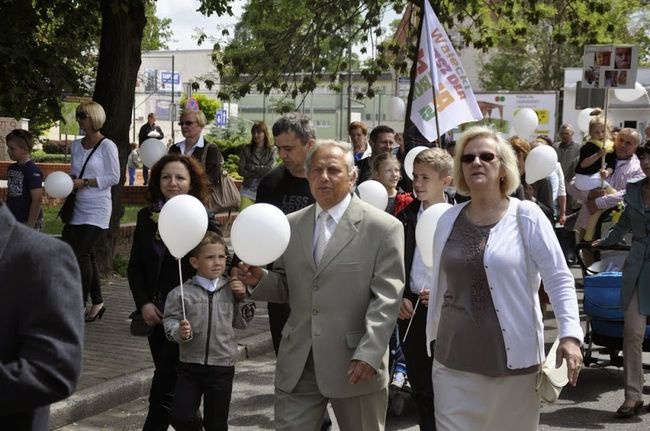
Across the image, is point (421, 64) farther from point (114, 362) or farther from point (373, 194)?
point (114, 362)

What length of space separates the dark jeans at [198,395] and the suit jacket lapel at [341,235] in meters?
1.05

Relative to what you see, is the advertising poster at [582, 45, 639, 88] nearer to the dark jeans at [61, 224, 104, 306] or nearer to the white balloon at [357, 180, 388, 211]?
the white balloon at [357, 180, 388, 211]

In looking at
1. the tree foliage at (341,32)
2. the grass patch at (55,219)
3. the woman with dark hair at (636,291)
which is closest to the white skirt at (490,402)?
the woman with dark hair at (636,291)

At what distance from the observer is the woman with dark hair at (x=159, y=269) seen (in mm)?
5586

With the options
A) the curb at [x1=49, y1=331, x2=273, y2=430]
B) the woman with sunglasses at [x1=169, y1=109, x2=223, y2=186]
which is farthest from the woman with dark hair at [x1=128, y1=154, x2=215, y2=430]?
the woman with sunglasses at [x1=169, y1=109, x2=223, y2=186]

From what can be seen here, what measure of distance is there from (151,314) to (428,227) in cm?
158

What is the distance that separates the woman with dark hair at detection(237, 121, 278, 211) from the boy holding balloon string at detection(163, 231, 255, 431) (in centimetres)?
846

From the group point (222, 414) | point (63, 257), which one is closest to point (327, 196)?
point (222, 414)

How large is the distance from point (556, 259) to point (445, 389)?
0.73m

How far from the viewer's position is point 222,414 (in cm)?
526

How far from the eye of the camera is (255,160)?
46.9 feet

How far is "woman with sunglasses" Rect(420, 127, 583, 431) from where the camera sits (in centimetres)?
414

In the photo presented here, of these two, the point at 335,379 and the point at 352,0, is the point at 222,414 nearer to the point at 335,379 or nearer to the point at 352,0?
the point at 335,379

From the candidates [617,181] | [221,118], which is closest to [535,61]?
[221,118]
